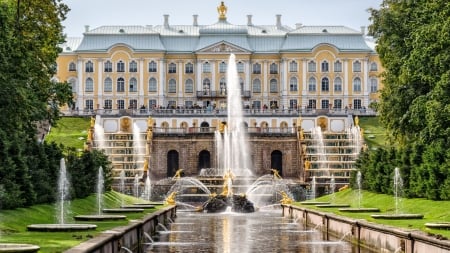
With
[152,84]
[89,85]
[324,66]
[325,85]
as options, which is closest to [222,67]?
[152,84]

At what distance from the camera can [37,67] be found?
39.6 m

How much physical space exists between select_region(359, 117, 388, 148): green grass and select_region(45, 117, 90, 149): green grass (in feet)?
83.3

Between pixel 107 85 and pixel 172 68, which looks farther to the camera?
pixel 172 68

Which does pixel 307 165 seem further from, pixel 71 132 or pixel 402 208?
pixel 402 208

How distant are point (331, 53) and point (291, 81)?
19.1 feet

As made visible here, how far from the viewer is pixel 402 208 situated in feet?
113

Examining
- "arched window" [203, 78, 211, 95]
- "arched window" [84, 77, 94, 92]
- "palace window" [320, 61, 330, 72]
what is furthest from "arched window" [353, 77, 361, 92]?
"arched window" [84, 77, 94, 92]

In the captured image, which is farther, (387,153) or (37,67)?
(387,153)

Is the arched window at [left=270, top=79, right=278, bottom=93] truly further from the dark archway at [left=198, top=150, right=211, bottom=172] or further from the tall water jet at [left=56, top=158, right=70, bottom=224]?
the tall water jet at [left=56, top=158, right=70, bottom=224]

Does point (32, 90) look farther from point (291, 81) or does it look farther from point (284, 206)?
point (291, 81)

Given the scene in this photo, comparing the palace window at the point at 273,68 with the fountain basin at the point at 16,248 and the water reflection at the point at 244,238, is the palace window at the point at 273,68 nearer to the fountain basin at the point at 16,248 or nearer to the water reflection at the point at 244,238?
the water reflection at the point at 244,238

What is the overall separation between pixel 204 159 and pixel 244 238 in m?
55.0

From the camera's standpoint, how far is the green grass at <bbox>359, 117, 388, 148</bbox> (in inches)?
3248

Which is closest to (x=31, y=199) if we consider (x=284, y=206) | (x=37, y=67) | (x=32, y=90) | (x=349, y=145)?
(x=32, y=90)
